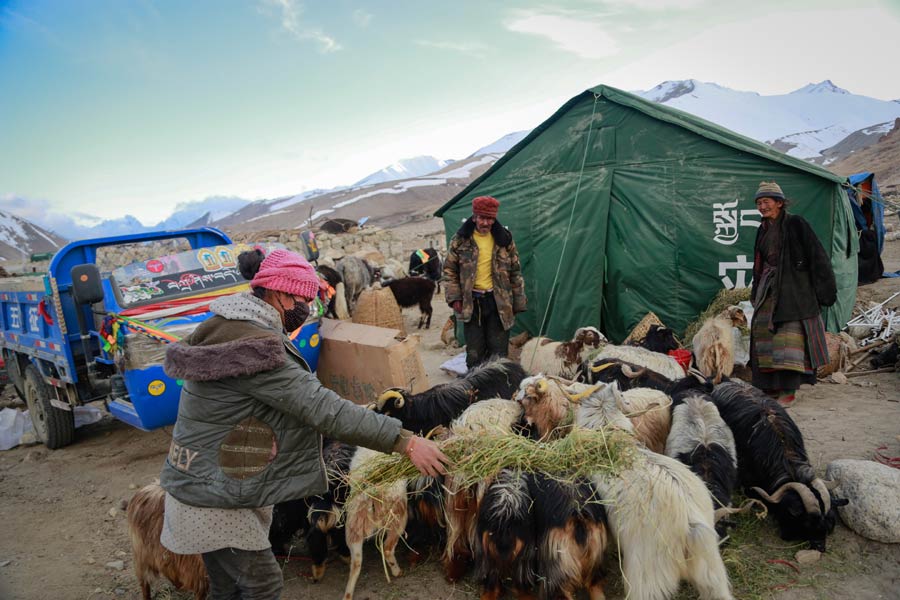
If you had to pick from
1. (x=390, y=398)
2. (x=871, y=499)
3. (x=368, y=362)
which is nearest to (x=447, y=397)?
(x=390, y=398)

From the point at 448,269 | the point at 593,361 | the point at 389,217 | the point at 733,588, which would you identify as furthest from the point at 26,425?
the point at 389,217

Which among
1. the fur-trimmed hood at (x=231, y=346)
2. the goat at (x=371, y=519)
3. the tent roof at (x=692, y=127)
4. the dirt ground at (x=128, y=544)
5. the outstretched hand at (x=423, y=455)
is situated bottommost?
the dirt ground at (x=128, y=544)

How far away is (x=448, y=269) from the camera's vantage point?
5.89 metres

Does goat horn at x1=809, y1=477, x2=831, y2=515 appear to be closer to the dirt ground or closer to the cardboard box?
the dirt ground

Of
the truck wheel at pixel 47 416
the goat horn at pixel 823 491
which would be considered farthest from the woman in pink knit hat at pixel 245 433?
the truck wheel at pixel 47 416

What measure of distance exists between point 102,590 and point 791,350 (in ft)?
19.8

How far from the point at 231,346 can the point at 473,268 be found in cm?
400

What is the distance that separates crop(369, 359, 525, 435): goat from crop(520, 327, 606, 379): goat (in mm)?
1322

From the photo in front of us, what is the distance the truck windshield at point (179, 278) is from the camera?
5285 millimetres

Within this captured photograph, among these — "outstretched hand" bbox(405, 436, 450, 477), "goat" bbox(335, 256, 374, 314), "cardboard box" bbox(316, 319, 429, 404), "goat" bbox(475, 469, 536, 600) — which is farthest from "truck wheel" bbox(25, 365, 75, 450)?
"goat" bbox(335, 256, 374, 314)

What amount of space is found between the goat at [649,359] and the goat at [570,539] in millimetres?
2754

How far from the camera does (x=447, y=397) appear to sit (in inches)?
171

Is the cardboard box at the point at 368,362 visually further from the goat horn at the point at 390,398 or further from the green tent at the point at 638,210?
the green tent at the point at 638,210

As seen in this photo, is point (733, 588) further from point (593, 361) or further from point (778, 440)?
point (593, 361)
